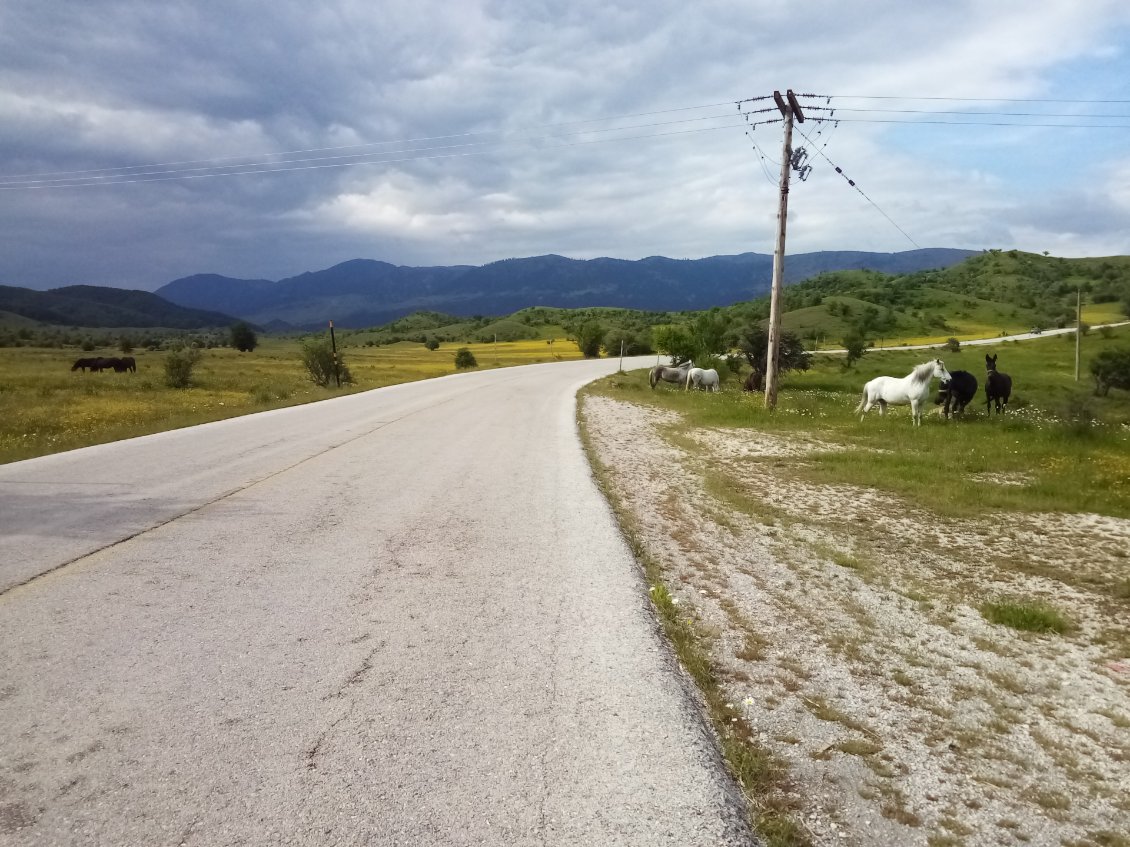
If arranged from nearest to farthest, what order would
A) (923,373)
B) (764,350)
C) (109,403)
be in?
(923,373) < (109,403) < (764,350)

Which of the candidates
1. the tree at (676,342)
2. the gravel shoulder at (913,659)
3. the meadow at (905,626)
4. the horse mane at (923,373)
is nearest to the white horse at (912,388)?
the horse mane at (923,373)

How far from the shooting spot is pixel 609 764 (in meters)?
3.35

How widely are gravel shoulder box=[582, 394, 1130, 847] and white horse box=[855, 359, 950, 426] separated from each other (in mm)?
7902

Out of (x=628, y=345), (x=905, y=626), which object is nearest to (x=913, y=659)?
(x=905, y=626)

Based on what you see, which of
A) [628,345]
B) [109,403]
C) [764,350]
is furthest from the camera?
[628,345]

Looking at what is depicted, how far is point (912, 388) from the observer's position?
1697 centimetres

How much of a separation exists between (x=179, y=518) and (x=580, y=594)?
15.9 feet

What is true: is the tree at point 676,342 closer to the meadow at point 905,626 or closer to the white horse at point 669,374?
the white horse at point 669,374

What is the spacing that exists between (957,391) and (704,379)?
13.2 m

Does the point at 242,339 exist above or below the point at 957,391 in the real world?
above

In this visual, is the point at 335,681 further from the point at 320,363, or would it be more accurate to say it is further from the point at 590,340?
the point at 590,340

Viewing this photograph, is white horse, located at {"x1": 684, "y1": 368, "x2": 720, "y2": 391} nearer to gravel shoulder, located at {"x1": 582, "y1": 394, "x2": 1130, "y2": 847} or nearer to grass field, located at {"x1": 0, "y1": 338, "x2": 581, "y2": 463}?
grass field, located at {"x1": 0, "y1": 338, "x2": 581, "y2": 463}

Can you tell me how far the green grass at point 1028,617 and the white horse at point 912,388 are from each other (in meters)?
11.7

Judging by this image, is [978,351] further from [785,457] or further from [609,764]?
[609,764]
